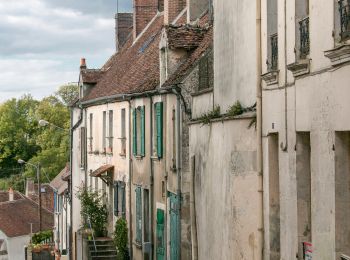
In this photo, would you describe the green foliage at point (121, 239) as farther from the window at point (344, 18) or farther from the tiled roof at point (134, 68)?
the window at point (344, 18)

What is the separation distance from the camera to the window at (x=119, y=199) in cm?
3262

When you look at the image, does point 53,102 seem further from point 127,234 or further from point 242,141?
point 242,141

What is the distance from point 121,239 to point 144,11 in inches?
434

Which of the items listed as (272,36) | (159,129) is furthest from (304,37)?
(159,129)

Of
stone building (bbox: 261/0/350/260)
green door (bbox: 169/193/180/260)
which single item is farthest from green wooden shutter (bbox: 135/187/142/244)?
stone building (bbox: 261/0/350/260)

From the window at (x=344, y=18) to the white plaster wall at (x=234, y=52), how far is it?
4.05 metres

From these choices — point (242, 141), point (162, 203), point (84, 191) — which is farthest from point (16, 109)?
point (242, 141)

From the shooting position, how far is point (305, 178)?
11555 mm

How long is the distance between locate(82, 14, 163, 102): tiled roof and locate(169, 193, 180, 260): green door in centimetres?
448

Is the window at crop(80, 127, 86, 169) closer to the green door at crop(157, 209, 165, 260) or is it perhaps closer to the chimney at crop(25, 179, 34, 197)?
the green door at crop(157, 209, 165, 260)

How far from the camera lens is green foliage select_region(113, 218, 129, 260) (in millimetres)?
31422

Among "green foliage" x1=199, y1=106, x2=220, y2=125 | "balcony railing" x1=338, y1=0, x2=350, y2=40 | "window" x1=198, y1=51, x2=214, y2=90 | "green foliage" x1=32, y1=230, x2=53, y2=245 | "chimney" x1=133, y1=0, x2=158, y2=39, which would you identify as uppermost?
"chimney" x1=133, y1=0, x2=158, y2=39

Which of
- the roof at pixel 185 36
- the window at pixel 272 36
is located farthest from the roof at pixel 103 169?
the window at pixel 272 36

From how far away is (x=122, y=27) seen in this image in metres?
44.4
